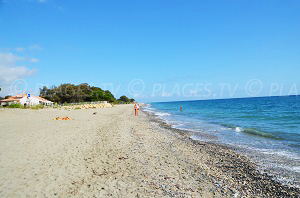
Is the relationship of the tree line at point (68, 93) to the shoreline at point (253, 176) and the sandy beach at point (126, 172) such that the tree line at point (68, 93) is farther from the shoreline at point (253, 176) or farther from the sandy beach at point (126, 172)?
the shoreline at point (253, 176)

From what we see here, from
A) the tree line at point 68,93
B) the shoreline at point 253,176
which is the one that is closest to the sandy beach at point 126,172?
the shoreline at point 253,176

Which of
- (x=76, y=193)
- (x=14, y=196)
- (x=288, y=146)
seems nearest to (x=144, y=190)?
(x=76, y=193)

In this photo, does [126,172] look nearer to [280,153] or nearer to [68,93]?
[280,153]

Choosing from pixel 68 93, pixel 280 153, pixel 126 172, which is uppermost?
pixel 68 93

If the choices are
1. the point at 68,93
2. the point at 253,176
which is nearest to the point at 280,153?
the point at 253,176

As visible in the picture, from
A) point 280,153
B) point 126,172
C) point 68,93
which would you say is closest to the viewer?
point 126,172

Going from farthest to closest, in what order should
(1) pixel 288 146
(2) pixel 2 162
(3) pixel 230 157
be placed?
1. (1) pixel 288 146
2. (3) pixel 230 157
3. (2) pixel 2 162

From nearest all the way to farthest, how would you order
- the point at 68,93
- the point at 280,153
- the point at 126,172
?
the point at 126,172 → the point at 280,153 → the point at 68,93

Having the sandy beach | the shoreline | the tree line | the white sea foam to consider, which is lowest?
the white sea foam

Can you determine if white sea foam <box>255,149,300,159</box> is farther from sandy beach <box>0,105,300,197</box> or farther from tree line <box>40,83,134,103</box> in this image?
tree line <box>40,83,134,103</box>

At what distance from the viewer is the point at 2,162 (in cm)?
657

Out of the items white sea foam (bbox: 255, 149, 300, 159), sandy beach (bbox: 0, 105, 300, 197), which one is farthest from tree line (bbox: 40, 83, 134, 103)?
white sea foam (bbox: 255, 149, 300, 159)

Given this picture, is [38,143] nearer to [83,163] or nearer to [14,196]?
[83,163]

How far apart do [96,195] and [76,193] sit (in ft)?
1.71
